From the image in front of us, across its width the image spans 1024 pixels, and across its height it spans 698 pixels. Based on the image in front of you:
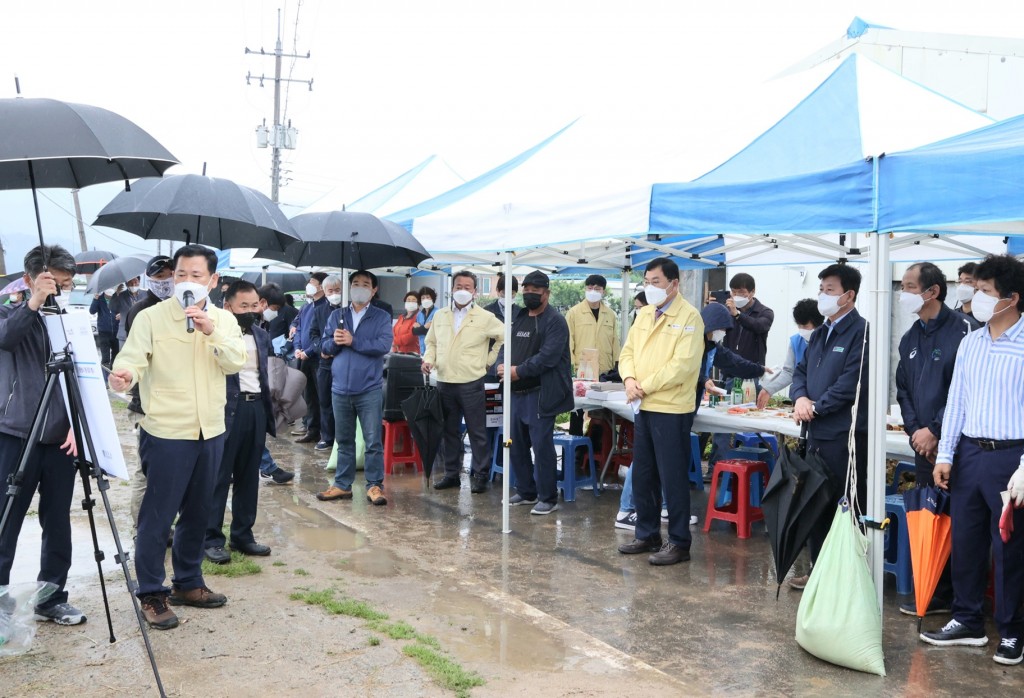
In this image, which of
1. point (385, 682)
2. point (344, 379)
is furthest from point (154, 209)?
point (385, 682)

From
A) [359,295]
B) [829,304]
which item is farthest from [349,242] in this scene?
[829,304]

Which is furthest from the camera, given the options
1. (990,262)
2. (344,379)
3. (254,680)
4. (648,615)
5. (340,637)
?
(344,379)

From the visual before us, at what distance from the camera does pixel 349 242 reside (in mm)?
7902

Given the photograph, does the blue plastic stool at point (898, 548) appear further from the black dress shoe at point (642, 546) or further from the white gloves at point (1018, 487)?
the black dress shoe at point (642, 546)

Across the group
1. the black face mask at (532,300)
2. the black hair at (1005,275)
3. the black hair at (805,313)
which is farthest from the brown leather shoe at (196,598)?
the black hair at (805,313)

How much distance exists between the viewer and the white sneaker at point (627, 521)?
6.77m

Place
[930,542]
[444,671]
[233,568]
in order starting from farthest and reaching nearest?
[233,568] → [930,542] → [444,671]

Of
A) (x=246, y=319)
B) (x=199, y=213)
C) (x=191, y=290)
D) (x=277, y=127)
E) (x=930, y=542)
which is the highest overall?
(x=277, y=127)

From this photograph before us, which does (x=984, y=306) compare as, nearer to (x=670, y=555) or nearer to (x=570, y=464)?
(x=670, y=555)

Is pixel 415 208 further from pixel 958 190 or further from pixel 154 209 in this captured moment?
pixel 958 190

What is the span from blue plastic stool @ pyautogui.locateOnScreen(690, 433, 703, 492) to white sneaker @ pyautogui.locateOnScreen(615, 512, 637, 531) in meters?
1.53

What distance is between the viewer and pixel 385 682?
3912 mm

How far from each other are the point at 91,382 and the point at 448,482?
4.63m

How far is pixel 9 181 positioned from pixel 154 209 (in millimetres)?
1293
